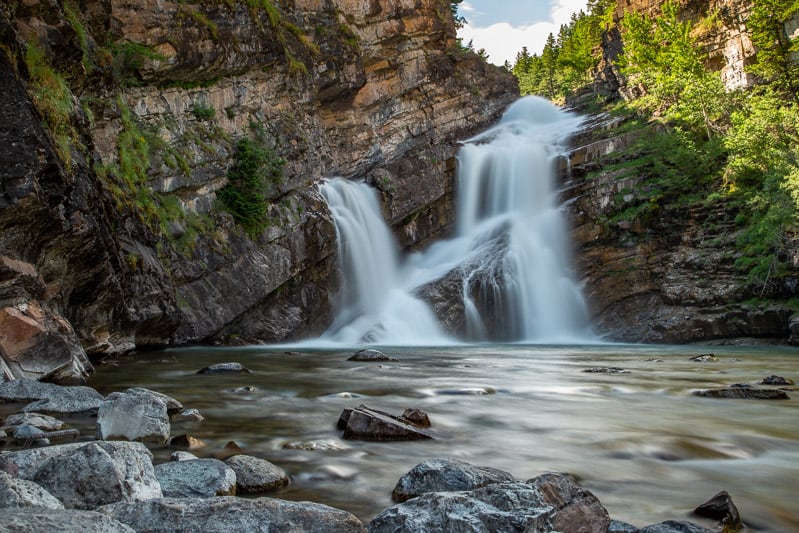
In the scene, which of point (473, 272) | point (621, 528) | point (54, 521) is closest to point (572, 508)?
point (621, 528)

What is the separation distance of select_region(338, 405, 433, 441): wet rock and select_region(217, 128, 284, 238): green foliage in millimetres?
17697

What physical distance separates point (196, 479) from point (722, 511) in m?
3.23

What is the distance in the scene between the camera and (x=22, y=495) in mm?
2609

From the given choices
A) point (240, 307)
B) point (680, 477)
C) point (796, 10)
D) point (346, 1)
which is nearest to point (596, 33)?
point (796, 10)

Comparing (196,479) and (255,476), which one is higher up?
(196,479)

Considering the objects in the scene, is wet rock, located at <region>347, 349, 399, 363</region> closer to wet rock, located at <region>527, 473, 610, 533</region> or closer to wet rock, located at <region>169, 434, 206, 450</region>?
wet rock, located at <region>169, 434, 206, 450</region>

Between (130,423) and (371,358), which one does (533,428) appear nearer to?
(130,423)

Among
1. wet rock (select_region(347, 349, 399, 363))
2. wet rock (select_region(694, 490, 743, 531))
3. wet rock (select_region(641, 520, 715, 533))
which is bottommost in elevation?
wet rock (select_region(347, 349, 399, 363))

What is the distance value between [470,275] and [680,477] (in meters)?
21.0

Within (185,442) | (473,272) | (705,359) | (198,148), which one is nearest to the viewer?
(185,442)

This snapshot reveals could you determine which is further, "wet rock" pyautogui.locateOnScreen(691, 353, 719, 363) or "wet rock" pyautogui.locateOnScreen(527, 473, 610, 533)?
"wet rock" pyautogui.locateOnScreen(691, 353, 719, 363)

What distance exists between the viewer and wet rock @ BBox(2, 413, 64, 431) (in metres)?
5.34

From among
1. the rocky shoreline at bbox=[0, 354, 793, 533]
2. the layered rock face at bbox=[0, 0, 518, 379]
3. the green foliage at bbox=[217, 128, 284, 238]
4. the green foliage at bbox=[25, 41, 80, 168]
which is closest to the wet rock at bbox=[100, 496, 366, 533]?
the rocky shoreline at bbox=[0, 354, 793, 533]

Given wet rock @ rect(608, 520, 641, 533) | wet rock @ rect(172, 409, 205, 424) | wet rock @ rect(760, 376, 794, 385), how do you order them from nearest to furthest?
1. wet rock @ rect(608, 520, 641, 533)
2. wet rock @ rect(172, 409, 205, 424)
3. wet rock @ rect(760, 376, 794, 385)
